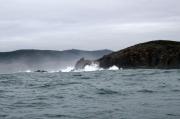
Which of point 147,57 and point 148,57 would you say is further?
point 147,57

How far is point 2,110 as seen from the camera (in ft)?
77.5

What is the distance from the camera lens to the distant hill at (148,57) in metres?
133

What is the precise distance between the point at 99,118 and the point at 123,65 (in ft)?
396

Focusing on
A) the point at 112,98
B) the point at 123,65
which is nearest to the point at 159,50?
the point at 123,65

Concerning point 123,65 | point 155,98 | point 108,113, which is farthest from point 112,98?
point 123,65

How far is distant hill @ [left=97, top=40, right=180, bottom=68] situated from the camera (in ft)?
435

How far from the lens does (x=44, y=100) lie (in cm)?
2803

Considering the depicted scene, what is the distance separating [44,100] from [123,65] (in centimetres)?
11317

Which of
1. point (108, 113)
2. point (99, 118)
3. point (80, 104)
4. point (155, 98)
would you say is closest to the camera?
point (99, 118)

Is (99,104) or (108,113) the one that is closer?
(108,113)

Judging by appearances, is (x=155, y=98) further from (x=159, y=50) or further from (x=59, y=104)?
(x=159, y=50)

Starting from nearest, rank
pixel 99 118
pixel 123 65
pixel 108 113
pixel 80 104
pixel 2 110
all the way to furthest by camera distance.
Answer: pixel 99 118 → pixel 108 113 → pixel 2 110 → pixel 80 104 → pixel 123 65

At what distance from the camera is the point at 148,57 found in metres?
141

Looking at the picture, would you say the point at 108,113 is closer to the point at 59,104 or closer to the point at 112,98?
the point at 59,104
